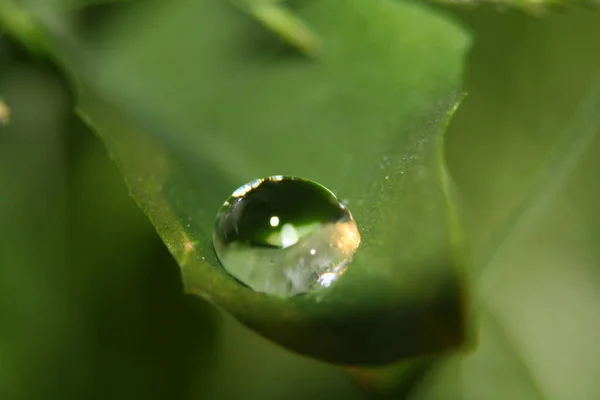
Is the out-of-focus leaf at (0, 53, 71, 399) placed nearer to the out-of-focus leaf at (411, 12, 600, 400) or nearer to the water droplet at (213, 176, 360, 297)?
the water droplet at (213, 176, 360, 297)

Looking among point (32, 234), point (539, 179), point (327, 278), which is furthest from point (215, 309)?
point (539, 179)

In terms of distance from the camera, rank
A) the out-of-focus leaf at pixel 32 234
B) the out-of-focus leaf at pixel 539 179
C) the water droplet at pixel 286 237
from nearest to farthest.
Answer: the water droplet at pixel 286 237, the out-of-focus leaf at pixel 32 234, the out-of-focus leaf at pixel 539 179

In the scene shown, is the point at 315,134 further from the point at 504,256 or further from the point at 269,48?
the point at 504,256

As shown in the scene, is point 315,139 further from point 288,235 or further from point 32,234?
point 32,234

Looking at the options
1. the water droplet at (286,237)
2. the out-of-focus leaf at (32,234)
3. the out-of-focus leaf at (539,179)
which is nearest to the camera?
the water droplet at (286,237)

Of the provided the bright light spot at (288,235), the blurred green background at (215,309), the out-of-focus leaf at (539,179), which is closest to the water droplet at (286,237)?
the bright light spot at (288,235)

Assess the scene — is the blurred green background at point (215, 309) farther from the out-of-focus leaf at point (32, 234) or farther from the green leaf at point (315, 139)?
the green leaf at point (315, 139)

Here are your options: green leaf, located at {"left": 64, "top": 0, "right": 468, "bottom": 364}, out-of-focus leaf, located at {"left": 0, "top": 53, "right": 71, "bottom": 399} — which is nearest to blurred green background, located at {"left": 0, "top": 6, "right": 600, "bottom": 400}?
out-of-focus leaf, located at {"left": 0, "top": 53, "right": 71, "bottom": 399}
